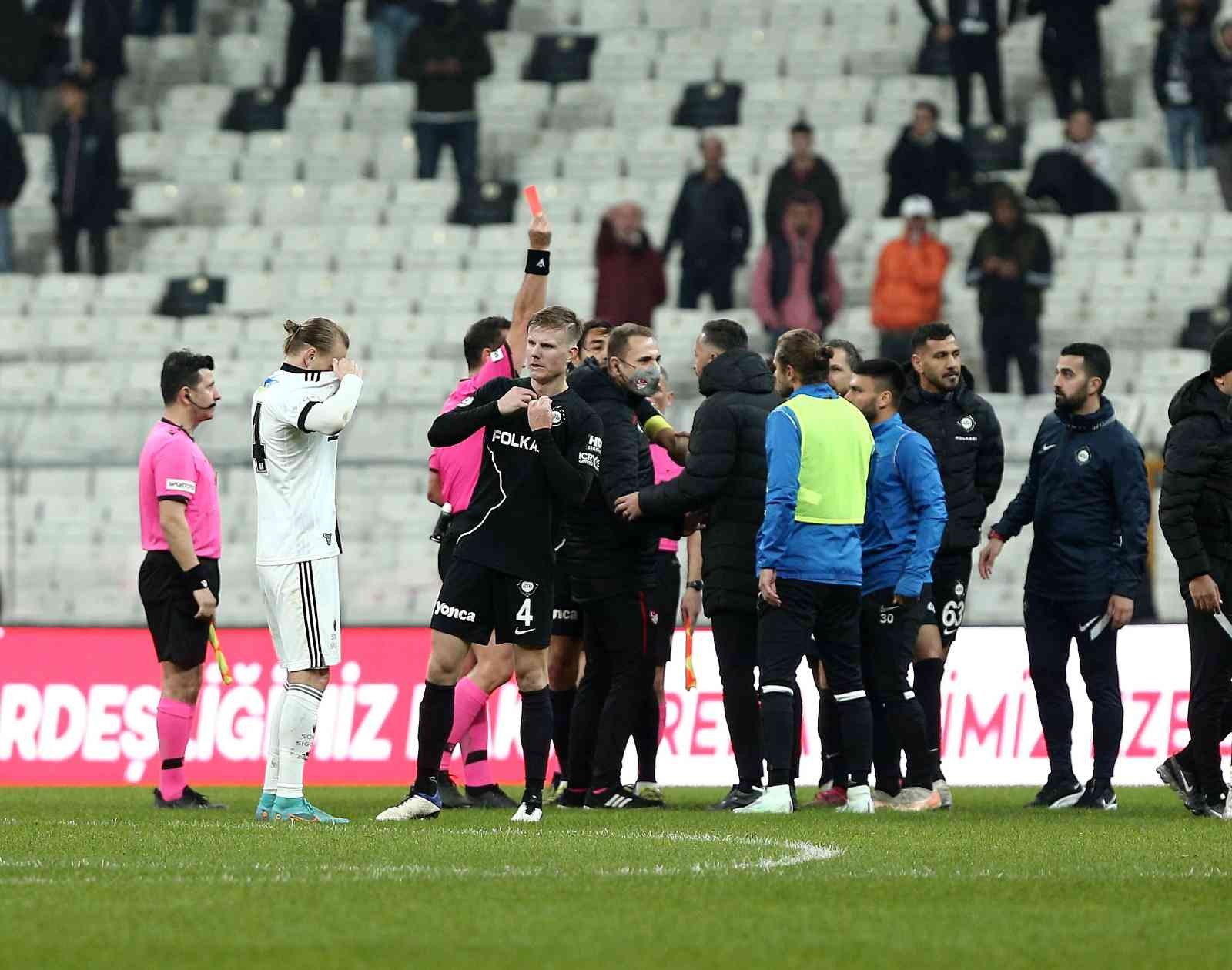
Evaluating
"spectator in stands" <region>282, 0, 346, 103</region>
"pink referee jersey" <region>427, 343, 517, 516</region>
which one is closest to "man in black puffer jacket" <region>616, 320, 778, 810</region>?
"pink referee jersey" <region>427, 343, 517, 516</region>

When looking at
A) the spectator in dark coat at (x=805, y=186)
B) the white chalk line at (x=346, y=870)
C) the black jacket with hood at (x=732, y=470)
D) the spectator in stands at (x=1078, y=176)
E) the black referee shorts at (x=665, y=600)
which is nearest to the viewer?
the white chalk line at (x=346, y=870)

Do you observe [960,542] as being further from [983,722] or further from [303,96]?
[303,96]

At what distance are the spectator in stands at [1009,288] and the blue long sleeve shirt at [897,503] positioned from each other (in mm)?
8495

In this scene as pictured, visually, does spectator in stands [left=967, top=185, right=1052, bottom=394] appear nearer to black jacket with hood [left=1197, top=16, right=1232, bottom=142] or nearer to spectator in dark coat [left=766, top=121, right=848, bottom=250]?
spectator in dark coat [left=766, top=121, right=848, bottom=250]

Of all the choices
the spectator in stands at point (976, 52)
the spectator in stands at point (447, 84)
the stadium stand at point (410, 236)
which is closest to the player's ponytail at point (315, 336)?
the stadium stand at point (410, 236)

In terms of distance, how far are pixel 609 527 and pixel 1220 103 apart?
12.5m

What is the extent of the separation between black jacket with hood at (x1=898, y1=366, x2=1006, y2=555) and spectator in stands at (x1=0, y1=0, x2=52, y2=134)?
52.1 feet

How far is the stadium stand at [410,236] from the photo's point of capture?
16.5m

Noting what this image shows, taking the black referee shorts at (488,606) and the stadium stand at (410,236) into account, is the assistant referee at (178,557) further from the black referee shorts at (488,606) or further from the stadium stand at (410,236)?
the stadium stand at (410,236)

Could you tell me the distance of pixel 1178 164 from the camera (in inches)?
809

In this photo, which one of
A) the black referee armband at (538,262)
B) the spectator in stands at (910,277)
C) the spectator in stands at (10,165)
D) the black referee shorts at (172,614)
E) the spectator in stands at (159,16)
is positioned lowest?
the black referee shorts at (172,614)

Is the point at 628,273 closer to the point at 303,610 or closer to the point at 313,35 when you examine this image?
the point at 313,35

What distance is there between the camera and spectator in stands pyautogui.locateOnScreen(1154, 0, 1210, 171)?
19.8 m

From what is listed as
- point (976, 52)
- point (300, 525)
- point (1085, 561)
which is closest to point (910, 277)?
point (976, 52)
